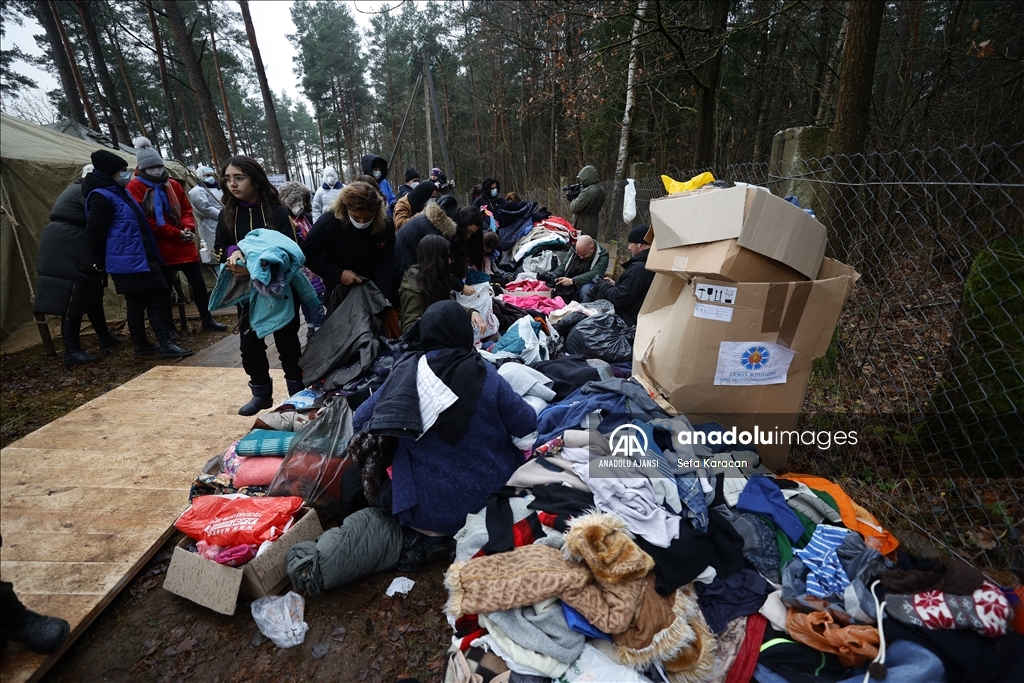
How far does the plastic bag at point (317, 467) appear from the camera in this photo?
2523 mm

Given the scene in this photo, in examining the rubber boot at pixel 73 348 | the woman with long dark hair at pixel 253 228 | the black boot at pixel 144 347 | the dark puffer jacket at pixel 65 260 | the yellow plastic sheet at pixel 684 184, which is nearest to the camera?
the yellow plastic sheet at pixel 684 184

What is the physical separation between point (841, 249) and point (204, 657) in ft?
14.1

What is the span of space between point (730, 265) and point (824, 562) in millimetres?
1239

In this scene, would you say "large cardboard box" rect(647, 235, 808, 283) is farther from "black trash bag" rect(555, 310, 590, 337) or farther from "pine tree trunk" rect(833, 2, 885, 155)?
"black trash bag" rect(555, 310, 590, 337)

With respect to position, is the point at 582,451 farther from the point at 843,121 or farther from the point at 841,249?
the point at 843,121

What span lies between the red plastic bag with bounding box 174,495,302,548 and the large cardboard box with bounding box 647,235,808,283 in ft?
7.60

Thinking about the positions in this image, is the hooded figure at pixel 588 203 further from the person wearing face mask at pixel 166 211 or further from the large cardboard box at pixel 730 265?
the large cardboard box at pixel 730 265

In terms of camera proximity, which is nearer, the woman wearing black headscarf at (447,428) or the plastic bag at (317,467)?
the woman wearing black headscarf at (447,428)

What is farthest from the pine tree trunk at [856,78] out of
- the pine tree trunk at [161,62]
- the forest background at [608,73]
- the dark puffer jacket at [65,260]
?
the pine tree trunk at [161,62]

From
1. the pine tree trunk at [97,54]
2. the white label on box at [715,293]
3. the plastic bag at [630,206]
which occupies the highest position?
the pine tree trunk at [97,54]

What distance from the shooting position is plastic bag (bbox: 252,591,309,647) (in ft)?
6.63

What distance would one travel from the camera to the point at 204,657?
197cm

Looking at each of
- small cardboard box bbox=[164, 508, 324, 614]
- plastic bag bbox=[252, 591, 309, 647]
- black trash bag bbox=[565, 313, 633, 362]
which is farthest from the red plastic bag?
black trash bag bbox=[565, 313, 633, 362]

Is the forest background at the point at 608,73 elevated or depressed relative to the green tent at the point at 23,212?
elevated
